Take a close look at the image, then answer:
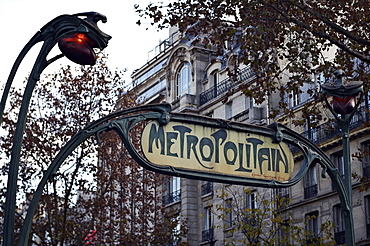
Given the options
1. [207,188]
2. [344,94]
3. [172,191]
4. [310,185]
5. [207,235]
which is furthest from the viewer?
[172,191]

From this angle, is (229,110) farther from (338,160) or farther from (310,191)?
(338,160)

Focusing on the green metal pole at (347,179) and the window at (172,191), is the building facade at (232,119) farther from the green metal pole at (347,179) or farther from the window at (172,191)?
the green metal pole at (347,179)

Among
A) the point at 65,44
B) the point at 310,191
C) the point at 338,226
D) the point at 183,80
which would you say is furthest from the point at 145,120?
the point at 183,80

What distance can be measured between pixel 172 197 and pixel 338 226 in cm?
1578

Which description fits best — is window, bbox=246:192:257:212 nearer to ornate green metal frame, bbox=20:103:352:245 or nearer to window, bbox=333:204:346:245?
window, bbox=333:204:346:245

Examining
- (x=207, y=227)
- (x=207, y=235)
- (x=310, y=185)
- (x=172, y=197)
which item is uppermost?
(x=172, y=197)

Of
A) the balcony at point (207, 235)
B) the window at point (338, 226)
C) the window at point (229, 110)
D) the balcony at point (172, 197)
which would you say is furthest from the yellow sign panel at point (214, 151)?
the balcony at point (172, 197)

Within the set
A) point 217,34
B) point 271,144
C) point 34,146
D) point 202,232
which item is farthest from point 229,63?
point 271,144

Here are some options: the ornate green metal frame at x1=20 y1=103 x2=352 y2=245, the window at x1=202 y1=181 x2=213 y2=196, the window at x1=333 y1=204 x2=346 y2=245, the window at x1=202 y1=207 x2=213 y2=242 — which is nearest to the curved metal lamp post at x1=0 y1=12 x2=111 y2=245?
the ornate green metal frame at x1=20 y1=103 x2=352 y2=245

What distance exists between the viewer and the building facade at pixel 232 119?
33.6 metres

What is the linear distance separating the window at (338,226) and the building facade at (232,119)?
0.05 m

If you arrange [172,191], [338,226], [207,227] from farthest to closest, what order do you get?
[172,191] < [207,227] < [338,226]

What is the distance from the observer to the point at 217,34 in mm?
17734

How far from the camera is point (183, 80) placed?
160 feet
